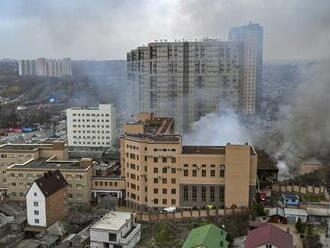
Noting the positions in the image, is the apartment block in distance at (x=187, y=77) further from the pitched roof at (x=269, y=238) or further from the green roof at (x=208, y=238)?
the pitched roof at (x=269, y=238)

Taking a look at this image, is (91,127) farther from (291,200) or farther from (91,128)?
(291,200)

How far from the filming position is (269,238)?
771 cm

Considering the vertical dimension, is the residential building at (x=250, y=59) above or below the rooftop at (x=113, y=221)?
above

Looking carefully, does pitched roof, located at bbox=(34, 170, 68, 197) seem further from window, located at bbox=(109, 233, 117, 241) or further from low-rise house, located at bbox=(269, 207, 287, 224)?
low-rise house, located at bbox=(269, 207, 287, 224)

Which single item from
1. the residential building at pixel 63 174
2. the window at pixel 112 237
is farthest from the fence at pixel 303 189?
the window at pixel 112 237

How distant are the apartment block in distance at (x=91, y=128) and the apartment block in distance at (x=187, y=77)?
2373 mm

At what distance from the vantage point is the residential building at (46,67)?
154ft

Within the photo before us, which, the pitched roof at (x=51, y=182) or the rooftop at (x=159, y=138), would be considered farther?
the rooftop at (x=159, y=138)

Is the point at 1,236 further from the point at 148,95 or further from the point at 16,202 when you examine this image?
the point at 148,95

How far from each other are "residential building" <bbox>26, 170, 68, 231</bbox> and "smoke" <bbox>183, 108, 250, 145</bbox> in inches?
274

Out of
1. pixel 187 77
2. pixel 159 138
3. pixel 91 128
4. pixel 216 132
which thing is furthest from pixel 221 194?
pixel 187 77

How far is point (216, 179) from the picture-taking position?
434 inches

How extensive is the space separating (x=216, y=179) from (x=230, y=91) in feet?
32.8

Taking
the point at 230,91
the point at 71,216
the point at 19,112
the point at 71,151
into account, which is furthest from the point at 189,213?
the point at 19,112
